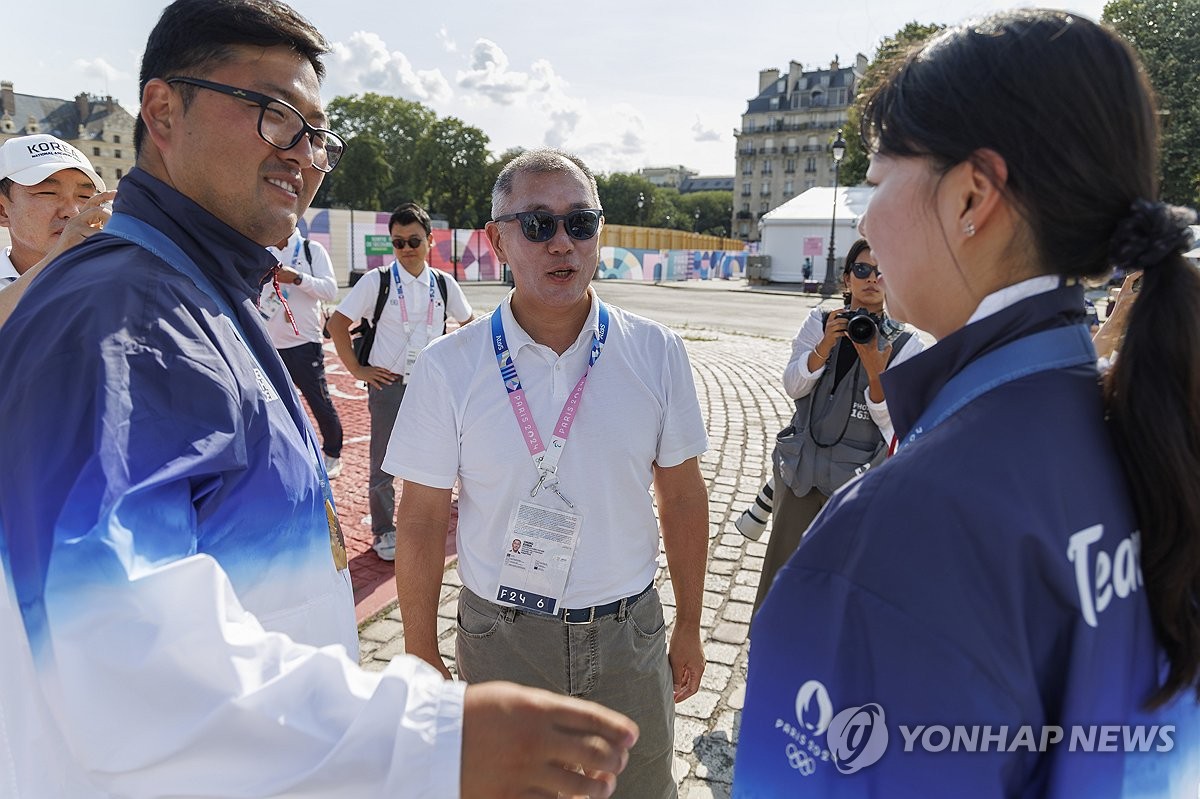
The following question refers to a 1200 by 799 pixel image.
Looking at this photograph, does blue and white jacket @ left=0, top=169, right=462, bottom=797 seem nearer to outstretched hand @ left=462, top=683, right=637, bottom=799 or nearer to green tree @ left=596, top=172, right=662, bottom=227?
outstretched hand @ left=462, top=683, right=637, bottom=799

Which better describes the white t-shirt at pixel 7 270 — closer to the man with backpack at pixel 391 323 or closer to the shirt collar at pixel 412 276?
the man with backpack at pixel 391 323

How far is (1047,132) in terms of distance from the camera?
99 centimetres

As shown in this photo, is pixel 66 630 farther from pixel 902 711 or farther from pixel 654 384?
pixel 654 384

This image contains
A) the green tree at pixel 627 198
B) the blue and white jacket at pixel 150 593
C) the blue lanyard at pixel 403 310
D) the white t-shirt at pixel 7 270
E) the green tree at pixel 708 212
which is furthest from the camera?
the green tree at pixel 708 212

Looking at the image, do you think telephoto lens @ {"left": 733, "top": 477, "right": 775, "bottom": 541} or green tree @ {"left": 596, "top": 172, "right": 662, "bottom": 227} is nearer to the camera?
telephoto lens @ {"left": 733, "top": 477, "right": 775, "bottom": 541}

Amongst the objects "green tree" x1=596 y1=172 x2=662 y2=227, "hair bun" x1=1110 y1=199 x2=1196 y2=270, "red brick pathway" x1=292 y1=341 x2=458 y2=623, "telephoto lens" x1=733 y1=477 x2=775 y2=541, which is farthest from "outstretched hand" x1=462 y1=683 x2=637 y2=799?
"green tree" x1=596 y1=172 x2=662 y2=227

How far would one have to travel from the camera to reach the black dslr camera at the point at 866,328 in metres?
3.41

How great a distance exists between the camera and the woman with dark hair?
928mm

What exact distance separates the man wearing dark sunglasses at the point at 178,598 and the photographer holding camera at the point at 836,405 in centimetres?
267

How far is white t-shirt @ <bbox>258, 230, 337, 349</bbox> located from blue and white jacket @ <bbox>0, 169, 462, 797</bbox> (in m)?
4.90

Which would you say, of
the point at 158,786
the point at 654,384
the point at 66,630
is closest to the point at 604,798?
the point at 158,786

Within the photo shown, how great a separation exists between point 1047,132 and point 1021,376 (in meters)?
0.33

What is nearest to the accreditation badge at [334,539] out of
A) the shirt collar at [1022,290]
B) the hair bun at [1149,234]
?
the shirt collar at [1022,290]

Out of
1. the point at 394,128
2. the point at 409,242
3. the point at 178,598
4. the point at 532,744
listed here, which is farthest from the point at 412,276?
the point at 394,128
